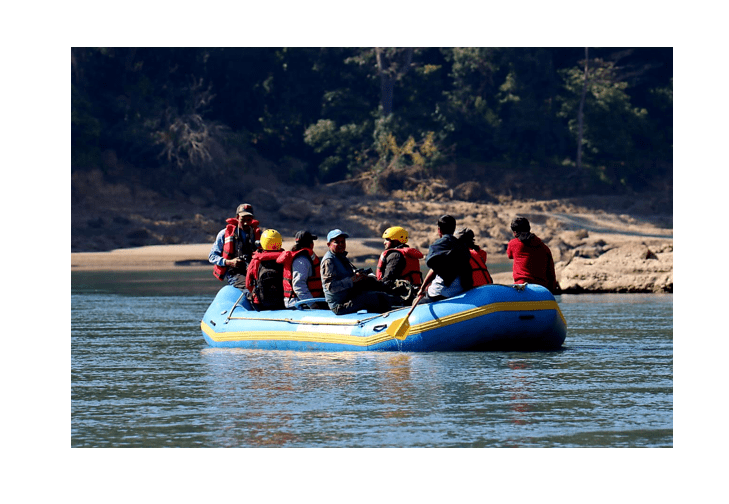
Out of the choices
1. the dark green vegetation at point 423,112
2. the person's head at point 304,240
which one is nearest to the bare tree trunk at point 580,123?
the dark green vegetation at point 423,112

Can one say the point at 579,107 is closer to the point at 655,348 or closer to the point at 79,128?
the point at 79,128

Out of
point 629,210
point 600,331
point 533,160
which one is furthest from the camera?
point 533,160

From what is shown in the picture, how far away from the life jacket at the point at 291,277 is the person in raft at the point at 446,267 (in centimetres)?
151

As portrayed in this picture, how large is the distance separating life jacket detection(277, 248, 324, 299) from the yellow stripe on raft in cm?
Result: 57

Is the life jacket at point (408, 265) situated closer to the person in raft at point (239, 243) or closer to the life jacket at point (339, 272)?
the life jacket at point (339, 272)

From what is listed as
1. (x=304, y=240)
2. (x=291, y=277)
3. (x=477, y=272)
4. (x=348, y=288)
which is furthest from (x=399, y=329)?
(x=291, y=277)

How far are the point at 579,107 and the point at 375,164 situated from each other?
968 cm

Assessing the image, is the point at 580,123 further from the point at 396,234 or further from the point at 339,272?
the point at 339,272

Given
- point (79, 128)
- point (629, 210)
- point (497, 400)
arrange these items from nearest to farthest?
point (497, 400) < point (79, 128) < point (629, 210)

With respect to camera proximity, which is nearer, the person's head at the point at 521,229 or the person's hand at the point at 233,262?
the person's head at the point at 521,229

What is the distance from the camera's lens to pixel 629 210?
46.1m

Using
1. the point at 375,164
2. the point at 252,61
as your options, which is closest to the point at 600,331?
the point at 375,164

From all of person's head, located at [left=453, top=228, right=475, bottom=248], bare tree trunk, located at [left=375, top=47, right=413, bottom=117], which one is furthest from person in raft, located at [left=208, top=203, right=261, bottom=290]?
bare tree trunk, located at [left=375, top=47, right=413, bottom=117]

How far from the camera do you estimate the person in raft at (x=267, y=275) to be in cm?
1262
